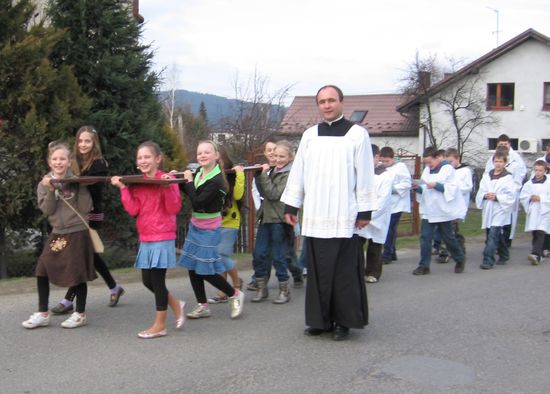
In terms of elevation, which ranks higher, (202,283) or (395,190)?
(395,190)

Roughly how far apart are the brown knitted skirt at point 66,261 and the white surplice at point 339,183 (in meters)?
1.95

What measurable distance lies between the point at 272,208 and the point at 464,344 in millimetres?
2522

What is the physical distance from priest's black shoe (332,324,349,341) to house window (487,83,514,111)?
33859mm

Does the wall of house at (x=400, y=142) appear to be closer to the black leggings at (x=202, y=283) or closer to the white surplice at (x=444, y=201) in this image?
the white surplice at (x=444, y=201)

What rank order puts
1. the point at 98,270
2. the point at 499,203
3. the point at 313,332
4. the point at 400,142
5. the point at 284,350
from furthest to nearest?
the point at 400,142 → the point at 499,203 → the point at 98,270 → the point at 313,332 → the point at 284,350

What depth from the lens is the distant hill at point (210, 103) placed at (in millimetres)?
17720

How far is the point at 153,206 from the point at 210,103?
119 feet

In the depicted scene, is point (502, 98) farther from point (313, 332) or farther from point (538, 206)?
point (313, 332)

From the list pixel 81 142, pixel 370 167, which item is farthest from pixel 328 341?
pixel 81 142

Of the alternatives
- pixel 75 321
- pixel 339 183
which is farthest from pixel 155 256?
pixel 339 183

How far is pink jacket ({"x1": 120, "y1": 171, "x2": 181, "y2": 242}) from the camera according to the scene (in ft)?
18.4

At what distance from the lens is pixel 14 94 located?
8.40m

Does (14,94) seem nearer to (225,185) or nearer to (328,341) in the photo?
(225,185)

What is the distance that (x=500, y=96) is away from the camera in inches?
1464
